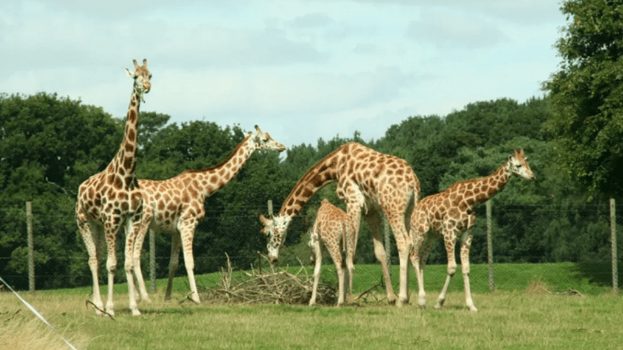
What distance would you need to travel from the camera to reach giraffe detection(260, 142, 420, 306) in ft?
50.6

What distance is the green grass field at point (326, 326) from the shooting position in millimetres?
10695

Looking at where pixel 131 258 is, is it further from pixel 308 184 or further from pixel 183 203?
pixel 308 184

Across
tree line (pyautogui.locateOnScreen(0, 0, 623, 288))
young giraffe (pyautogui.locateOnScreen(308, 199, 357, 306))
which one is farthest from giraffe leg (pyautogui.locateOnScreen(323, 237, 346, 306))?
tree line (pyautogui.locateOnScreen(0, 0, 623, 288))

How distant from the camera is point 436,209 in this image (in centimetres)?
1501

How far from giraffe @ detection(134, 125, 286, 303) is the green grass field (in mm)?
921

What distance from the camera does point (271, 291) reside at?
1691 cm

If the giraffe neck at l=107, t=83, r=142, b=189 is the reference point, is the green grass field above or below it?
below

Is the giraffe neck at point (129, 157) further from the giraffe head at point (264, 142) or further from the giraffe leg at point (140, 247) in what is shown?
the giraffe head at point (264, 142)

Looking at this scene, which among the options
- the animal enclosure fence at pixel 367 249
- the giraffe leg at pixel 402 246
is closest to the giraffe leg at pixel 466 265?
the giraffe leg at pixel 402 246

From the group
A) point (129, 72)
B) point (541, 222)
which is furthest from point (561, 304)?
point (541, 222)

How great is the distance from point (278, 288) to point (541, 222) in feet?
90.8

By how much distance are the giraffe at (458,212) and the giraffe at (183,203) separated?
3.98m

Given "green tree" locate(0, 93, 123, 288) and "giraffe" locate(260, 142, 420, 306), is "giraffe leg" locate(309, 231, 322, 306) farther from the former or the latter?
"green tree" locate(0, 93, 123, 288)

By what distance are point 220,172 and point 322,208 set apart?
2.93 meters
